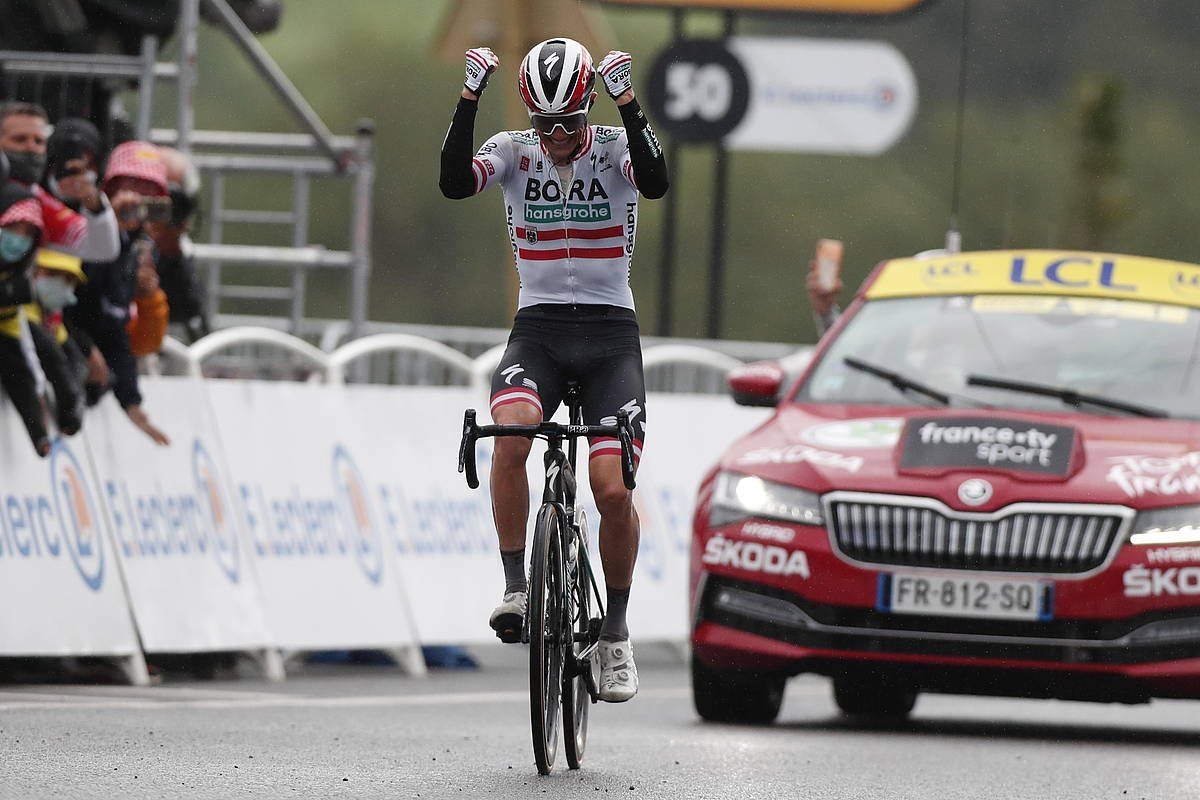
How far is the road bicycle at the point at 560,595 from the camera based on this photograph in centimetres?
895

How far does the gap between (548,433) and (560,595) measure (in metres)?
0.53

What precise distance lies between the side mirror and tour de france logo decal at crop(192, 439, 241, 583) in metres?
2.67

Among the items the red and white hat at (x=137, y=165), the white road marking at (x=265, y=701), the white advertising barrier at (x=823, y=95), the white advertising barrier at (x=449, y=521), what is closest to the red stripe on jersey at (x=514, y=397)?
the white road marking at (x=265, y=701)

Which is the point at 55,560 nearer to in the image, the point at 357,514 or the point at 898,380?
the point at 357,514

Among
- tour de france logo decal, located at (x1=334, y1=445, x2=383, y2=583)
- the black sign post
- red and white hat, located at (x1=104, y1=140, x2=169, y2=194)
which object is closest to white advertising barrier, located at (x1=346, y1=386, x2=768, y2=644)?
tour de france logo decal, located at (x1=334, y1=445, x2=383, y2=583)

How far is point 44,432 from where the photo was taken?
12.0 meters

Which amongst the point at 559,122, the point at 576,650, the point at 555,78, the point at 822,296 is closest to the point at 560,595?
the point at 576,650

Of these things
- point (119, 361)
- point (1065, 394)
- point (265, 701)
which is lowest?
point (265, 701)

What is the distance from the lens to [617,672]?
31.4 ft

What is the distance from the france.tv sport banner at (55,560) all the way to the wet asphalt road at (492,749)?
24 cm

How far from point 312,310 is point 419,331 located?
118 feet

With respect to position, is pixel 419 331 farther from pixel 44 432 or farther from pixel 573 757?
pixel 573 757

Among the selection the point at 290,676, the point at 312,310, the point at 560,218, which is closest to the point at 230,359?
the point at 290,676

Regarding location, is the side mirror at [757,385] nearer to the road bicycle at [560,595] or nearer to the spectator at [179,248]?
the road bicycle at [560,595]
